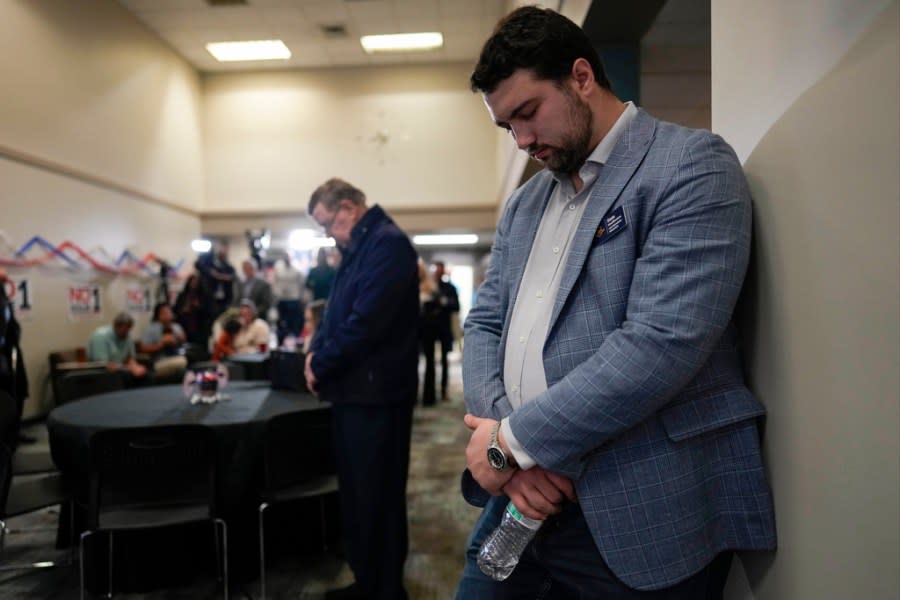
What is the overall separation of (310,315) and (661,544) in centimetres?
352

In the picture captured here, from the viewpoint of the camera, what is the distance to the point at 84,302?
652 cm

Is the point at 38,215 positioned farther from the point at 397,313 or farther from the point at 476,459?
the point at 476,459

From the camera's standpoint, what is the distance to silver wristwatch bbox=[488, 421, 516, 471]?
86 cm

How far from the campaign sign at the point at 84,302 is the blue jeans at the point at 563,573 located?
22.2 feet

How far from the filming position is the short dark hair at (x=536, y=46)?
882 mm

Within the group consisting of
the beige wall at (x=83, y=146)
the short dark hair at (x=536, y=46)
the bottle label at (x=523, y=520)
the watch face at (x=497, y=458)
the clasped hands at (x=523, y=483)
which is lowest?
the bottle label at (x=523, y=520)

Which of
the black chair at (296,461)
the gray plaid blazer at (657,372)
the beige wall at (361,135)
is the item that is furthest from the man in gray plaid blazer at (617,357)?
the beige wall at (361,135)

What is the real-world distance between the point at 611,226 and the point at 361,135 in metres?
8.89

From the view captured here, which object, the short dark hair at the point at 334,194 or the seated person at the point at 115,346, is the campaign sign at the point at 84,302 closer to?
the seated person at the point at 115,346

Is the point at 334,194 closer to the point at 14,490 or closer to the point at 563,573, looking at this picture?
the point at 563,573

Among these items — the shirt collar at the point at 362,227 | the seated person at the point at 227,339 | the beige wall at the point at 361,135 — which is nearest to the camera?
the shirt collar at the point at 362,227

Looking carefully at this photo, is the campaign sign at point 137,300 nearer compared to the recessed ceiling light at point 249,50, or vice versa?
the campaign sign at point 137,300

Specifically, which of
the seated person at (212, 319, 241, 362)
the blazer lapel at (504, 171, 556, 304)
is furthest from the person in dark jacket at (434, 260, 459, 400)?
the blazer lapel at (504, 171, 556, 304)

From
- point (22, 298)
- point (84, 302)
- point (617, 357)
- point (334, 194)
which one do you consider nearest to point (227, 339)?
point (22, 298)
